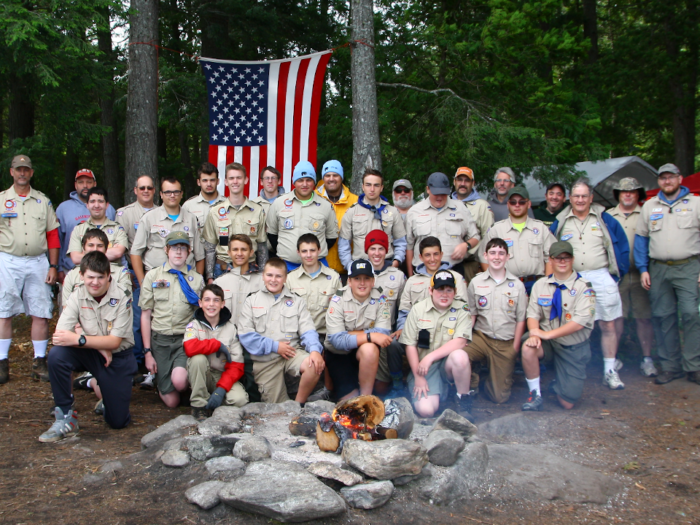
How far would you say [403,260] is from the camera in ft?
19.7

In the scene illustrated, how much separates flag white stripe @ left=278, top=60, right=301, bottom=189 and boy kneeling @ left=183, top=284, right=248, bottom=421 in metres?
3.13

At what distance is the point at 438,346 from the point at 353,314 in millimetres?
806

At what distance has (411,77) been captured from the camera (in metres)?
9.01

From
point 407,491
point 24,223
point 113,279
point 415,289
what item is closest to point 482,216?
point 415,289

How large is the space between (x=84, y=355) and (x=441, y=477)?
287 cm

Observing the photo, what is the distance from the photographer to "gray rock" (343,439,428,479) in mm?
3369

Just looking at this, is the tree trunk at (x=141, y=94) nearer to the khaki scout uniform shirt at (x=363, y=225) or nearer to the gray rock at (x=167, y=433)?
the khaki scout uniform shirt at (x=363, y=225)

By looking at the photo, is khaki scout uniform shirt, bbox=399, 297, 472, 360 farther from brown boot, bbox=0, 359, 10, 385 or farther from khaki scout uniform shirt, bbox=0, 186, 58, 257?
brown boot, bbox=0, 359, 10, 385

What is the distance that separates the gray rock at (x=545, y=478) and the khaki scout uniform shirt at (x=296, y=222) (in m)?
2.71

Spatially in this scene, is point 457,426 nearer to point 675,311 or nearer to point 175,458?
point 175,458

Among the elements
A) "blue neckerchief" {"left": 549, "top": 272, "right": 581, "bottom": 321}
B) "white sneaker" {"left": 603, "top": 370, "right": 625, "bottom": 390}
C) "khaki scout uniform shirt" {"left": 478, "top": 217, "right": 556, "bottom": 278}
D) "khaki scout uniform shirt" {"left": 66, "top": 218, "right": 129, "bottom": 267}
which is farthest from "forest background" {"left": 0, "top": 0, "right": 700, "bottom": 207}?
"white sneaker" {"left": 603, "top": 370, "right": 625, "bottom": 390}

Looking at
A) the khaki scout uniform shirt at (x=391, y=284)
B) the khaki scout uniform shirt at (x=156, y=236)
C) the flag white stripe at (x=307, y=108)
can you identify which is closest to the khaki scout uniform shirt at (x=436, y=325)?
the khaki scout uniform shirt at (x=391, y=284)

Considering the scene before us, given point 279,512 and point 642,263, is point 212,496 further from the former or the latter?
point 642,263

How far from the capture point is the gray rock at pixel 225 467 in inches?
136
